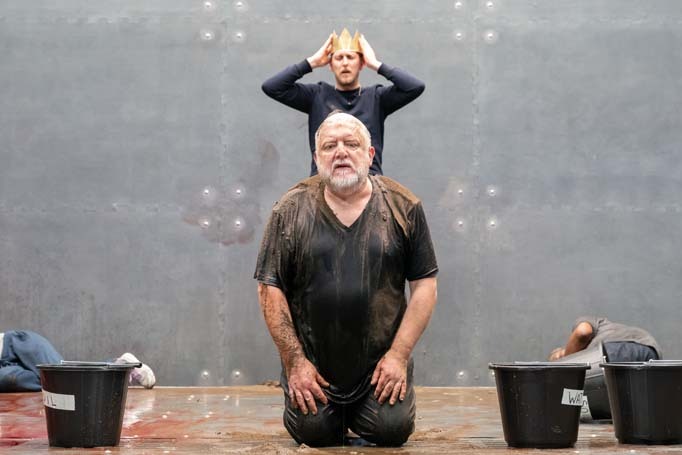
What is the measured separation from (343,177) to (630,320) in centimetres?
353

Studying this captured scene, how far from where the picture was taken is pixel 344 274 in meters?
3.55

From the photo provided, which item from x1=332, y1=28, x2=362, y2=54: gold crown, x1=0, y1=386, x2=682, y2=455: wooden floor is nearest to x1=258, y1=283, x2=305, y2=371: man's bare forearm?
x1=0, y1=386, x2=682, y2=455: wooden floor

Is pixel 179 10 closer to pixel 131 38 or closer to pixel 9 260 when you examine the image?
pixel 131 38

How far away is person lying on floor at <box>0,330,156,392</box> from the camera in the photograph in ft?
19.4

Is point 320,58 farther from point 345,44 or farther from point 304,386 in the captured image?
point 304,386

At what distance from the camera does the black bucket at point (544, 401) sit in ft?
11.1

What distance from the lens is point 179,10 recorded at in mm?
6691

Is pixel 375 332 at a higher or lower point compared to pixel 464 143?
lower

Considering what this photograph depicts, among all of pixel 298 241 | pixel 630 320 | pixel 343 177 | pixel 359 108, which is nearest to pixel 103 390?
pixel 298 241

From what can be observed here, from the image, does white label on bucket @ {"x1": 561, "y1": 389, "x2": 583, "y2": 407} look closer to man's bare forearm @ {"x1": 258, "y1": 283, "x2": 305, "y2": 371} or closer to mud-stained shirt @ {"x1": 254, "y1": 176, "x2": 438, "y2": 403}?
mud-stained shirt @ {"x1": 254, "y1": 176, "x2": 438, "y2": 403}

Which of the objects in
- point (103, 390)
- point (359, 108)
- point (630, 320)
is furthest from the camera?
point (630, 320)

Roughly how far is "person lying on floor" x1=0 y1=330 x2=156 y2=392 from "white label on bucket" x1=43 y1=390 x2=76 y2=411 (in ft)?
8.29

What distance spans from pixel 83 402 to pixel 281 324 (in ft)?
2.24

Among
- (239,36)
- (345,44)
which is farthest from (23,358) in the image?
(345,44)
